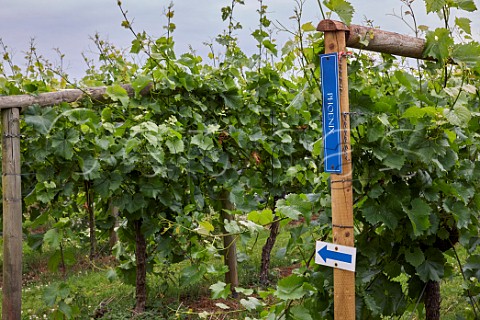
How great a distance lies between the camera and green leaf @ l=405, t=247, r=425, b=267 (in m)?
2.90

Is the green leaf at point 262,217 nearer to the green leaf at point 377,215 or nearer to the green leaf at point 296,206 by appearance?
the green leaf at point 296,206

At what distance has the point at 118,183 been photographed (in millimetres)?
4246

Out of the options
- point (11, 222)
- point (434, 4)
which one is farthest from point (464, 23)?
point (11, 222)

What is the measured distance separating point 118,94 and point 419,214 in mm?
2377

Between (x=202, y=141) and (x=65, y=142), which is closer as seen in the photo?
(x=65, y=142)

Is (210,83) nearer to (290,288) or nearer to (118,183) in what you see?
(118,183)

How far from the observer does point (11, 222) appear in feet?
13.8

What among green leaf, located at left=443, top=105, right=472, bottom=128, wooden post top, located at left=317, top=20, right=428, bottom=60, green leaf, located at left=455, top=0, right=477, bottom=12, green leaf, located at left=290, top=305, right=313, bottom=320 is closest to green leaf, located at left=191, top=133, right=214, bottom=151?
wooden post top, located at left=317, top=20, right=428, bottom=60

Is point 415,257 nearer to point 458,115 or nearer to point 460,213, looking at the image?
point 460,213

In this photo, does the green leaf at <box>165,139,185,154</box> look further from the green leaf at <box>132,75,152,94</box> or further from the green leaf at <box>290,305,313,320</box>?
the green leaf at <box>290,305,313,320</box>

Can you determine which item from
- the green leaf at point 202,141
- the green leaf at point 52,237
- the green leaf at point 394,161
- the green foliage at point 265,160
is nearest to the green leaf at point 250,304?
the green foliage at point 265,160

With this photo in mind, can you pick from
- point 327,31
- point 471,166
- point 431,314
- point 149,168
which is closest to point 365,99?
point 327,31

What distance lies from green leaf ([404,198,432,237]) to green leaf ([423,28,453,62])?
0.68 meters

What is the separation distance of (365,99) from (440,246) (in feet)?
3.76
